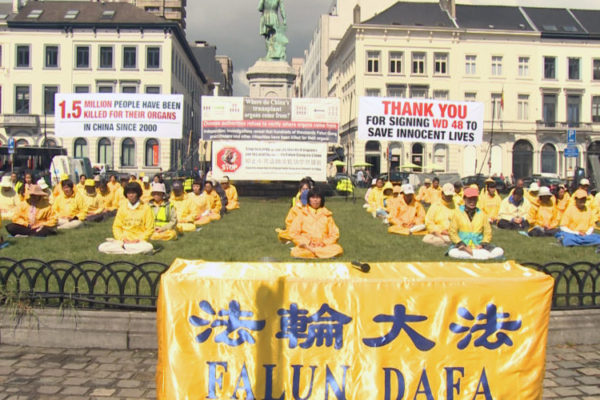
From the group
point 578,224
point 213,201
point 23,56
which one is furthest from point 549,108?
point 23,56

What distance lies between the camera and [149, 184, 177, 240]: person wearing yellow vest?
38.3ft

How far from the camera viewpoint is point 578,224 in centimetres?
1245

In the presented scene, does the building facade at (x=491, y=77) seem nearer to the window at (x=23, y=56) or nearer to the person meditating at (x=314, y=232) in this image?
the window at (x=23, y=56)

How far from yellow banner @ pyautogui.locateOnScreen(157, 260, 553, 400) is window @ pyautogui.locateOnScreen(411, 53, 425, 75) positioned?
5201 cm

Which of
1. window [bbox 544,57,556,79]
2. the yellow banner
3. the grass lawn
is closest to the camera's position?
the yellow banner

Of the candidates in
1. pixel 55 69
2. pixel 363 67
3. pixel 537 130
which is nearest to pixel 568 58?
pixel 537 130

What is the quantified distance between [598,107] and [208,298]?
6007 cm

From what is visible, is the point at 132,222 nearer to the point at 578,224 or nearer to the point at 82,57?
the point at 578,224

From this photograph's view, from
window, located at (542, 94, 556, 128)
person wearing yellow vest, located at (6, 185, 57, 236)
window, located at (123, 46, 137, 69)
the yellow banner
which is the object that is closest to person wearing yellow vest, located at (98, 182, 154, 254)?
person wearing yellow vest, located at (6, 185, 57, 236)

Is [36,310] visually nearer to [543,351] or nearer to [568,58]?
[543,351]

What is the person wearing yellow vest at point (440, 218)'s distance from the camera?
471 inches

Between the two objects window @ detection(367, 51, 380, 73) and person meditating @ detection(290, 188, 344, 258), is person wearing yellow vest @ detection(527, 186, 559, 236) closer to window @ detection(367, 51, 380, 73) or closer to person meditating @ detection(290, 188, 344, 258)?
person meditating @ detection(290, 188, 344, 258)

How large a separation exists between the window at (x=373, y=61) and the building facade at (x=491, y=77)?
9 centimetres

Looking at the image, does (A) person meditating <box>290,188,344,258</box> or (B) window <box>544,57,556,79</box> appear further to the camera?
(B) window <box>544,57,556,79</box>
